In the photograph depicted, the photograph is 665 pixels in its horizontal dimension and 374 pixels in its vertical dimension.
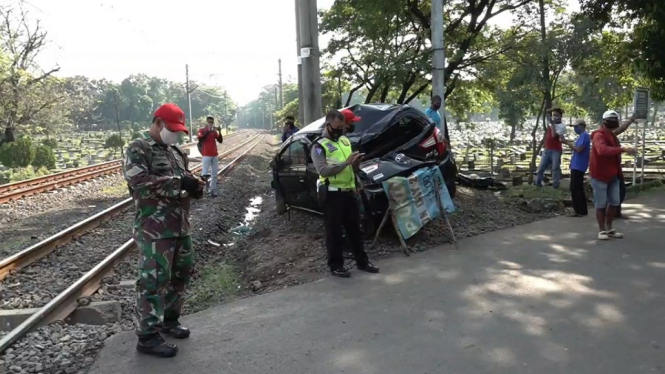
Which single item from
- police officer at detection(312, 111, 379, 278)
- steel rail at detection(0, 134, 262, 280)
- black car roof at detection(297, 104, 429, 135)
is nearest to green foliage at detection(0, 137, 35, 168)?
steel rail at detection(0, 134, 262, 280)

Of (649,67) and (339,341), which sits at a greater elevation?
(649,67)

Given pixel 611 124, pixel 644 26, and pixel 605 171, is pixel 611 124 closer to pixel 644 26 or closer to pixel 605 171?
pixel 605 171

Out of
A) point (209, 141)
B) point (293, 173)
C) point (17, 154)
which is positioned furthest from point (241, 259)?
point (17, 154)

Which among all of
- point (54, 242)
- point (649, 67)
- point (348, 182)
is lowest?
point (54, 242)

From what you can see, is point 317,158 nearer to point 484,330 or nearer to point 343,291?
point 343,291

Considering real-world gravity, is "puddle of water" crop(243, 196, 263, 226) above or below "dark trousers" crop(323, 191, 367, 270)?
below

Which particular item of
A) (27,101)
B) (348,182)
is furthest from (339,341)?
(27,101)

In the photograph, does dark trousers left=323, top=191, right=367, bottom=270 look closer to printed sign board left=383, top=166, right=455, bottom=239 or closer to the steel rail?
printed sign board left=383, top=166, right=455, bottom=239

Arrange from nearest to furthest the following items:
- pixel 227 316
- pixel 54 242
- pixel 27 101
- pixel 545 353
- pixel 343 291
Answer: pixel 545 353 < pixel 227 316 < pixel 343 291 < pixel 54 242 < pixel 27 101

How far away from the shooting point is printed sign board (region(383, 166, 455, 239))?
6.50 meters

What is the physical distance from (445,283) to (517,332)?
130cm

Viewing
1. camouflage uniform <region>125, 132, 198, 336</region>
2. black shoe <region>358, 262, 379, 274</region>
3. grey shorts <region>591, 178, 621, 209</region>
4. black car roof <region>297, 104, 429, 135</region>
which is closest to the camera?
camouflage uniform <region>125, 132, 198, 336</region>

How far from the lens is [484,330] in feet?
13.9

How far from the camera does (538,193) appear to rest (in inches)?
405
